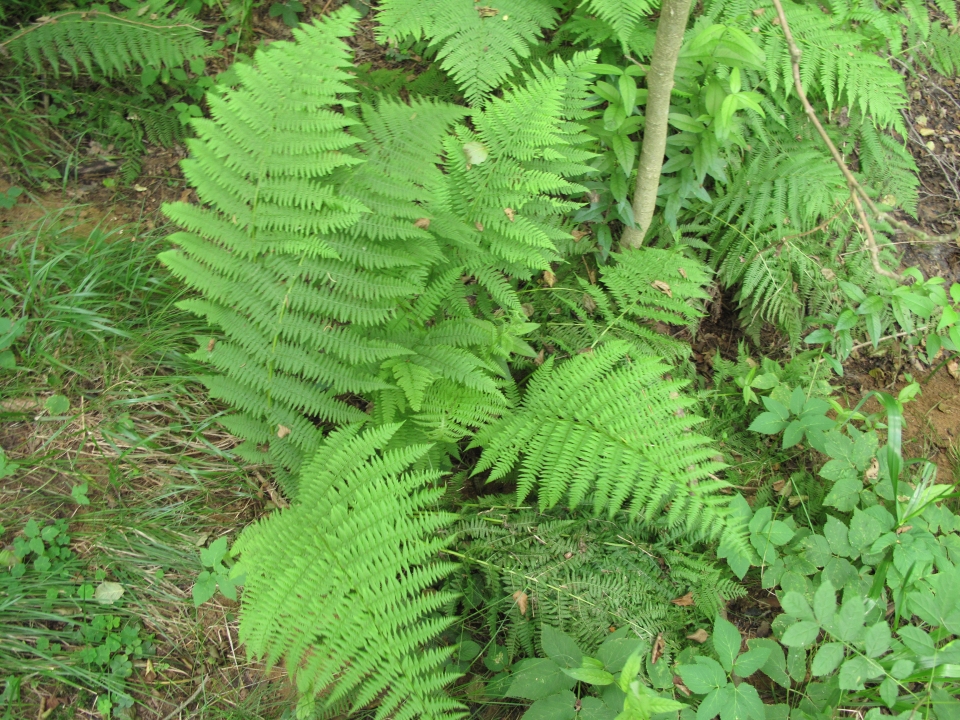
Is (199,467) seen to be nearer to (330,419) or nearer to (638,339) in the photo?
(330,419)

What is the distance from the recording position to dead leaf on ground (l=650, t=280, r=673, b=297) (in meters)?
2.88

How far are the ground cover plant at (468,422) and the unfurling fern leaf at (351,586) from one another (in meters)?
0.01

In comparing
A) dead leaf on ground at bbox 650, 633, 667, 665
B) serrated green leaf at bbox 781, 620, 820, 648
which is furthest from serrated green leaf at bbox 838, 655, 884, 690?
dead leaf on ground at bbox 650, 633, 667, 665

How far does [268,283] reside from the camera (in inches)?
94.3

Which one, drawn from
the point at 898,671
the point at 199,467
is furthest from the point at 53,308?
the point at 898,671

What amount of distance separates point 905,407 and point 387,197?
3.07 metres

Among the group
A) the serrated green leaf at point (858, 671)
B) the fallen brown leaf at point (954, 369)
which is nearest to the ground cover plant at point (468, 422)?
the serrated green leaf at point (858, 671)

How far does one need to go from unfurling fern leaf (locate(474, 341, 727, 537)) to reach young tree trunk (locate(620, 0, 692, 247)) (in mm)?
868

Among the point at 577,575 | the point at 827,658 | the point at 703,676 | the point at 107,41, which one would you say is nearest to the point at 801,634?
the point at 827,658

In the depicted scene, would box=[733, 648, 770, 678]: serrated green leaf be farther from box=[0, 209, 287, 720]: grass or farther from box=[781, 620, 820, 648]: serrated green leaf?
box=[0, 209, 287, 720]: grass

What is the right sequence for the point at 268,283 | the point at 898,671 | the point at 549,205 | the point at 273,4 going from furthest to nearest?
the point at 273,4 < the point at 549,205 < the point at 268,283 < the point at 898,671

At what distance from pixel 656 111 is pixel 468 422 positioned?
5.07ft

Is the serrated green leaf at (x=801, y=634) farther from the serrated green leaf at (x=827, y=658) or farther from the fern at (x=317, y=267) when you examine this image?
the fern at (x=317, y=267)

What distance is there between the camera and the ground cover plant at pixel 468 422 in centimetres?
211
